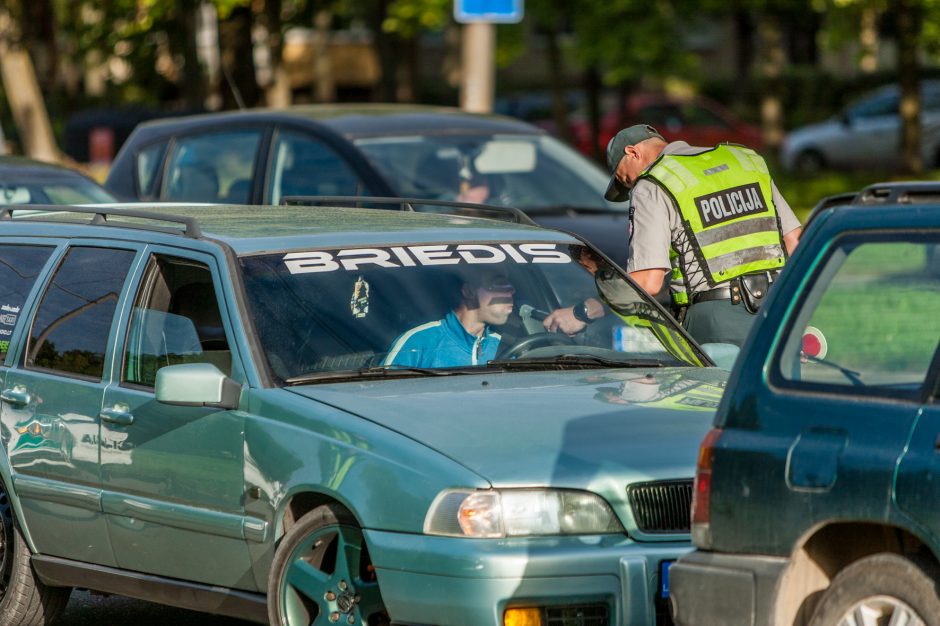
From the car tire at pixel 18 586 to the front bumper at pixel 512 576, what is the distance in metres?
2.00

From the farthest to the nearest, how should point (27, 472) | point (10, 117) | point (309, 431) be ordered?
point (10, 117) < point (27, 472) < point (309, 431)

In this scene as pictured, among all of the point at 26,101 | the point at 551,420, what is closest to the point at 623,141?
the point at 551,420

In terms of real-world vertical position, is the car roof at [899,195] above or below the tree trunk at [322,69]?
above

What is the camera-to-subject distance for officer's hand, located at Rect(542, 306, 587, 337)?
648 cm

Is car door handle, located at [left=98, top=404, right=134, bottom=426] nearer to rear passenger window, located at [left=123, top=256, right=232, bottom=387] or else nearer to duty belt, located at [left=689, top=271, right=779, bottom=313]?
rear passenger window, located at [left=123, top=256, right=232, bottom=387]

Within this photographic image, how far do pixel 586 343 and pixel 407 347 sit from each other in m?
0.65

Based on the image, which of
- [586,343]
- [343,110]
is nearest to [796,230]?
[586,343]

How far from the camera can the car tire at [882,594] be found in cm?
406

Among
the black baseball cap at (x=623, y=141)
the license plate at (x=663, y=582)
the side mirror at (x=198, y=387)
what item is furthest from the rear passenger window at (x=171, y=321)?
the black baseball cap at (x=623, y=141)

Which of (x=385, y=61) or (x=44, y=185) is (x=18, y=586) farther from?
(x=385, y=61)

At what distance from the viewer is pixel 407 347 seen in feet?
20.3

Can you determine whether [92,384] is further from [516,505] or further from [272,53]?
[272,53]

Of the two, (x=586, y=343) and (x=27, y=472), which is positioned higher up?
(x=586, y=343)

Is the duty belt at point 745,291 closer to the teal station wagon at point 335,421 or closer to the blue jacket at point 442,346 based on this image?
the teal station wagon at point 335,421
